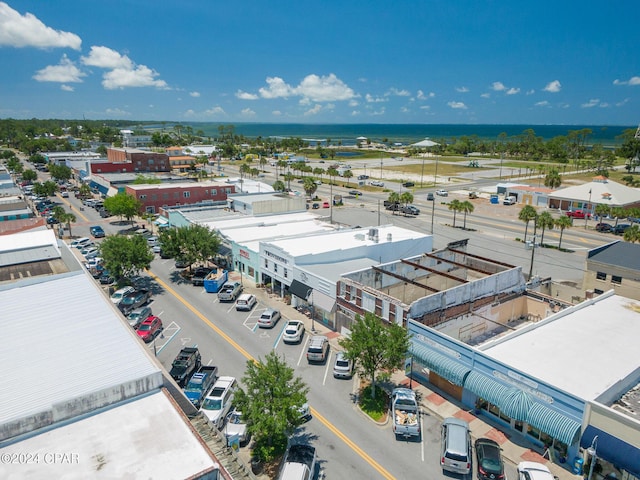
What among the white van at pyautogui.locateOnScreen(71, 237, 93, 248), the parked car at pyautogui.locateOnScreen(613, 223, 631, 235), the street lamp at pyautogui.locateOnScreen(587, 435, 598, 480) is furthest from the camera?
the parked car at pyautogui.locateOnScreen(613, 223, 631, 235)

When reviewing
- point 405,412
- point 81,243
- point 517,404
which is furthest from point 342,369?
point 81,243

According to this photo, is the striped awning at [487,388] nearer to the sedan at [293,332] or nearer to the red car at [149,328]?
the sedan at [293,332]

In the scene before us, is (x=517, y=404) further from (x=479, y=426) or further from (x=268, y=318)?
(x=268, y=318)

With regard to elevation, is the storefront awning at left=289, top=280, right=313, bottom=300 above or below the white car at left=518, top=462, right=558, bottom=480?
above

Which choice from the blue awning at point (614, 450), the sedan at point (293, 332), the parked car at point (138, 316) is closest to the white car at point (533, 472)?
the blue awning at point (614, 450)

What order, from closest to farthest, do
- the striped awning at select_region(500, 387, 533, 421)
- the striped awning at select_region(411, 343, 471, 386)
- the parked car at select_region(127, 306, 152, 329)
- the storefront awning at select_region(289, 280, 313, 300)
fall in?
the striped awning at select_region(500, 387, 533, 421) < the striped awning at select_region(411, 343, 471, 386) < the parked car at select_region(127, 306, 152, 329) < the storefront awning at select_region(289, 280, 313, 300)

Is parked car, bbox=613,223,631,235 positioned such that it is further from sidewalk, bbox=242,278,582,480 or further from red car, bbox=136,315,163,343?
red car, bbox=136,315,163,343

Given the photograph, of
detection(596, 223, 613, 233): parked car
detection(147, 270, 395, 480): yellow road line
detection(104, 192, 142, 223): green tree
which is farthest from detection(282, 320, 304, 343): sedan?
detection(596, 223, 613, 233): parked car
